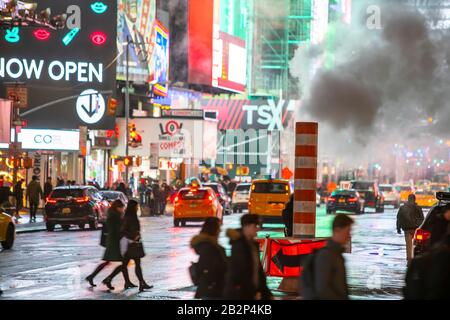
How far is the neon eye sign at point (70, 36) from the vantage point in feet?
208

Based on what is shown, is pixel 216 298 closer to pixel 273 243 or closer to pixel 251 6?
pixel 273 243

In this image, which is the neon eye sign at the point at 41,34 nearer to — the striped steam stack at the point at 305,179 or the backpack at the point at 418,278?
the striped steam stack at the point at 305,179

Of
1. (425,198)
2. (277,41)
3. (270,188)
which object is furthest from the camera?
(277,41)

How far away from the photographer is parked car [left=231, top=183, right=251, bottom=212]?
59594 mm

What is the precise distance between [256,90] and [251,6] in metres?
9.80

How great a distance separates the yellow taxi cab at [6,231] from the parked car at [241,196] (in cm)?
3137

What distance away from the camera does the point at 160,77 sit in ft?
255

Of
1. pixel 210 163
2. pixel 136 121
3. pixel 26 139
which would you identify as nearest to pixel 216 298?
pixel 26 139

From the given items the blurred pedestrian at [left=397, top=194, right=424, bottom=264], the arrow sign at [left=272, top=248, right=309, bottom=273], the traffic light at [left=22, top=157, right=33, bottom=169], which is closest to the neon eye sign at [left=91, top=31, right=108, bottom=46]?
the traffic light at [left=22, top=157, right=33, bottom=169]

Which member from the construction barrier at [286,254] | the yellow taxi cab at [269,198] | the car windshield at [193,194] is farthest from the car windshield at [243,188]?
the construction barrier at [286,254]

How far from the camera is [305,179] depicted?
748 inches

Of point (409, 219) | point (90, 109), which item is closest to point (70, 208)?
point (409, 219)

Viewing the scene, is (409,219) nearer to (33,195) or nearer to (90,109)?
(33,195)

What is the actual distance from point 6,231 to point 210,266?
17.3 meters
